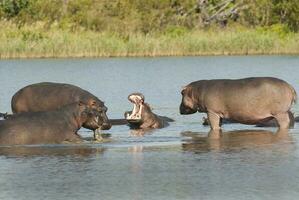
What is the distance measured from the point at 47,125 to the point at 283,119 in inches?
140

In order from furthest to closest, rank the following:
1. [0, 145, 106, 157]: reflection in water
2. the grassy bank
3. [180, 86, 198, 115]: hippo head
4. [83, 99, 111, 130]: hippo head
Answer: the grassy bank < [180, 86, 198, 115]: hippo head < [83, 99, 111, 130]: hippo head < [0, 145, 106, 157]: reflection in water

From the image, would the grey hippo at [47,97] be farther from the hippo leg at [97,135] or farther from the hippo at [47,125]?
the hippo at [47,125]

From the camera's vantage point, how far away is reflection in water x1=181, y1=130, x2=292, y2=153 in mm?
12945

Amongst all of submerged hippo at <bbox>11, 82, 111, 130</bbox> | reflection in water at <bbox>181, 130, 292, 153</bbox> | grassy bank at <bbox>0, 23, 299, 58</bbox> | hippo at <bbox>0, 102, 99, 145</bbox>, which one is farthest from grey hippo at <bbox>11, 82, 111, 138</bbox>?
grassy bank at <bbox>0, 23, 299, 58</bbox>

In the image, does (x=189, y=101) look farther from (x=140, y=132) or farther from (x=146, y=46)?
(x=146, y=46)

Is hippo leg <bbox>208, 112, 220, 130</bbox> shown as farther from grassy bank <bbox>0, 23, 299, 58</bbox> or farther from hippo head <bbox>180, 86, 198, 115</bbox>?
grassy bank <bbox>0, 23, 299, 58</bbox>

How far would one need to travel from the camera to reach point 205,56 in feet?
121

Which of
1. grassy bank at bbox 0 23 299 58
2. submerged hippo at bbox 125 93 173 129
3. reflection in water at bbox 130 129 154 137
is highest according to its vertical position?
→ submerged hippo at bbox 125 93 173 129

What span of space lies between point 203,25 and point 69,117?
3404 cm

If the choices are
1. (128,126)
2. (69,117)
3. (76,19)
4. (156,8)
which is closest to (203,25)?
(156,8)

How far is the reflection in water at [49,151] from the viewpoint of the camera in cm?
1231

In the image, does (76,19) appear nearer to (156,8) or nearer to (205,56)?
(156,8)

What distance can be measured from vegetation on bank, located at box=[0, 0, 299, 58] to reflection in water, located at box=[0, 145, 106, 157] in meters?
23.4

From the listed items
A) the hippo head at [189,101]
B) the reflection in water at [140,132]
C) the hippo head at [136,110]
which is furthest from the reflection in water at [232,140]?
the hippo head at [136,110]
